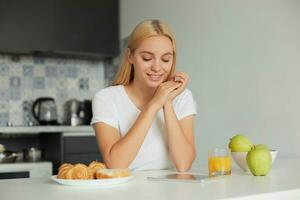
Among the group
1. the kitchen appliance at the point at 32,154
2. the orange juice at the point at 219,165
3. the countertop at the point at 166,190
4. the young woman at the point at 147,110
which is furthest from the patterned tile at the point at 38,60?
the orange juice at the point at 219,165

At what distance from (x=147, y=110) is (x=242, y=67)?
41.9 inches

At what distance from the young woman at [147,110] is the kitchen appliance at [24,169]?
1498 mm

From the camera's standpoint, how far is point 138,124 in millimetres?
1613

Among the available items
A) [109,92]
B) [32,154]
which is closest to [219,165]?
[109,92]

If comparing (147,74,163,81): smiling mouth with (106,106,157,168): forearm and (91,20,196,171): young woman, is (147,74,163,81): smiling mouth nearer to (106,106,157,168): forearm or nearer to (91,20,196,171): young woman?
(91,20,196,171): young woman

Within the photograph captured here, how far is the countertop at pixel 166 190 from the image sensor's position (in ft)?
3.25

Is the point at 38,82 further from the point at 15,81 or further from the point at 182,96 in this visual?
the point at 182,96

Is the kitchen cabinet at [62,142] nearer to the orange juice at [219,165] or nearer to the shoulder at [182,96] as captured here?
the shoulder at [182,96]

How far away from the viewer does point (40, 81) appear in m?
3.71

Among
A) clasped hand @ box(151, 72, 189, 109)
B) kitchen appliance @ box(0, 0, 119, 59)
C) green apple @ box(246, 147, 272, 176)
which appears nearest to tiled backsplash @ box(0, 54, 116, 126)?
kitchen appliance @ box(0, 0, 119, 59)

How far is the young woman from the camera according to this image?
5.31 feet

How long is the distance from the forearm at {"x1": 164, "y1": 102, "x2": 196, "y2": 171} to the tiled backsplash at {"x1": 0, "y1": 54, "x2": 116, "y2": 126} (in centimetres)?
221

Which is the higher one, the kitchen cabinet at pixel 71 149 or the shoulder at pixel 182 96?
the shoulder at pixel 182 96

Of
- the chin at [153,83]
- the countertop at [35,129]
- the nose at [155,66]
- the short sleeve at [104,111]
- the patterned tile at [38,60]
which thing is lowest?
the countertop at [35,129]
